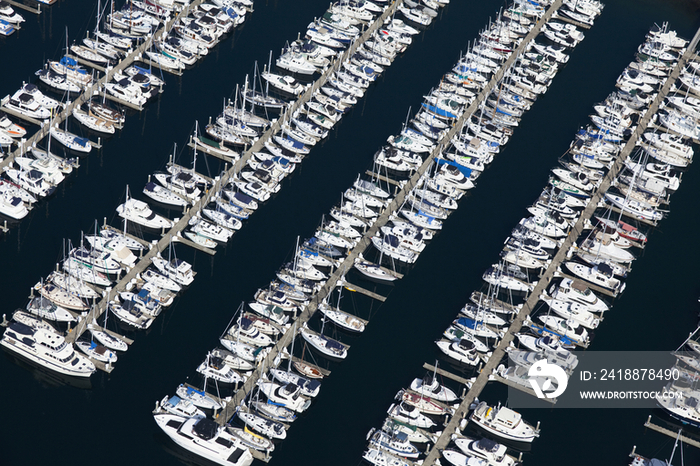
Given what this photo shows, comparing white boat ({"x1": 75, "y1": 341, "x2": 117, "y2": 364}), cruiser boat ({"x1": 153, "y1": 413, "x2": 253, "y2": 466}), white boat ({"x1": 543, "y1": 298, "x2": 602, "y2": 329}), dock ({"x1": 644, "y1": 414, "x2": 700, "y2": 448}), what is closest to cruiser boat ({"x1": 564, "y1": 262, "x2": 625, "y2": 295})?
white boat ({"x1": 543, "y1": 298, "x2": 602, "y2": 329})

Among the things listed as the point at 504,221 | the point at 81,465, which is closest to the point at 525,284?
the point at 504,221

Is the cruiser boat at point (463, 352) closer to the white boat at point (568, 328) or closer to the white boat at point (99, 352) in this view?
the white boat at point (568, 328)

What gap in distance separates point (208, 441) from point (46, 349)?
68.4ft

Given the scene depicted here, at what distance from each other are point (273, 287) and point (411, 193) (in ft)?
82.9

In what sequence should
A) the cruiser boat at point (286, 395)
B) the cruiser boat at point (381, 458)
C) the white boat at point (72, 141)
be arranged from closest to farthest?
the cruiser boat at point (381, 458) < the cruiser boat at point (286, 395) < the white boat at point (72, 141)

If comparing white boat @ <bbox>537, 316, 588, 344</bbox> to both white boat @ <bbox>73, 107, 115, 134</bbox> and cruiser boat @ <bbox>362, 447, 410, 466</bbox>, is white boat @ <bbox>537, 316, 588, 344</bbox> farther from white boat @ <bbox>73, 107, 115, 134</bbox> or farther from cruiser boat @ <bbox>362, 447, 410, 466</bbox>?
white boat @ <bbox>73, 107, 115, 134</bbox>

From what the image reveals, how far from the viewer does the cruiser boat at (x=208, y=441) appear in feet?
476

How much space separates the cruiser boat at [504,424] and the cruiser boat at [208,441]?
80.5 feet

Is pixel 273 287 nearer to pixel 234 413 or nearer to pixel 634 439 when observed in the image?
pixel 234 413

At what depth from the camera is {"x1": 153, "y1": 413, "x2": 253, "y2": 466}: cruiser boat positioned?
476 feet

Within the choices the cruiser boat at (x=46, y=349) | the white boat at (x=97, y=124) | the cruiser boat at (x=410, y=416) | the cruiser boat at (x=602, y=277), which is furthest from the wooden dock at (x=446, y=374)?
the white boat at (x=97, y=124)

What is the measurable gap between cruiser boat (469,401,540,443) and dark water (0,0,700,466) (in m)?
1.87

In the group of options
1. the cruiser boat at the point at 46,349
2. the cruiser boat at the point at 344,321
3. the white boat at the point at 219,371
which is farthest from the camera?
the cruiser boat at the point at 344,321

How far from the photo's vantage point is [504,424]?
151750 mm
